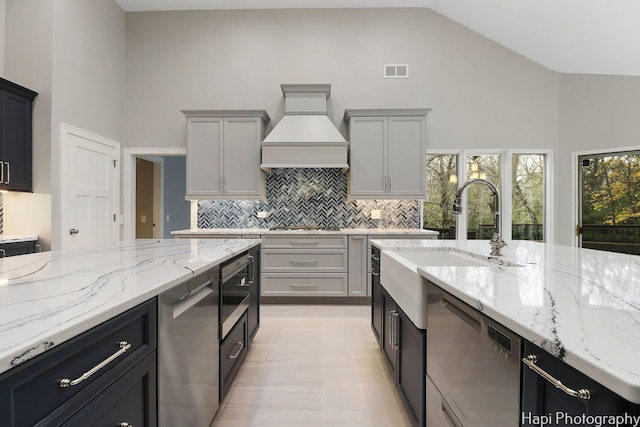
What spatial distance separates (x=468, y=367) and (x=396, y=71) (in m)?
4.32

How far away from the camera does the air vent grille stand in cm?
450

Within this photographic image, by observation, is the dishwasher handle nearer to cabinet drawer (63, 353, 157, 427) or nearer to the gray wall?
cabinet drawer (63, 353, 157, 427)

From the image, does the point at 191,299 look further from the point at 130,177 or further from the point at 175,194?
the point at 175,194

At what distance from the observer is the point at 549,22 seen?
3.82 m

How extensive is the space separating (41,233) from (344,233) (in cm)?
320

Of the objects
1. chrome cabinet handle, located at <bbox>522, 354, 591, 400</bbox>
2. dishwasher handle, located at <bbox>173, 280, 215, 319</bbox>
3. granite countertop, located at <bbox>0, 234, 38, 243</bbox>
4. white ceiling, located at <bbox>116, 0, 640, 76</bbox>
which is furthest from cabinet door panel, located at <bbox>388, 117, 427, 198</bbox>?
granite countertop, located at <bbox>0, 234, 38, 243</bbox>

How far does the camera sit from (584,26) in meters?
Answer: 3.67

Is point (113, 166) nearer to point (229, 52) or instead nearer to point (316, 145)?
point (229, 52)

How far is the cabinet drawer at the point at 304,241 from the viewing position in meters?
3.92

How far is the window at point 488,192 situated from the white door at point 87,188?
4.15 meters

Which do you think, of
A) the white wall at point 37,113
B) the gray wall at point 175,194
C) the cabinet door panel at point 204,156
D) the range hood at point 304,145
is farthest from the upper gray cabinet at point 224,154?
the gray wall at point 175,194

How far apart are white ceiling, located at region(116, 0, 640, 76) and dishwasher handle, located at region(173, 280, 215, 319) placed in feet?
14.3

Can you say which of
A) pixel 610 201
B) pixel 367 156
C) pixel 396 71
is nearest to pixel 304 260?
pixel 367 156

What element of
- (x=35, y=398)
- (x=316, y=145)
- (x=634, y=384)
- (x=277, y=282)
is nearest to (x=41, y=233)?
(x=277, y=282)
